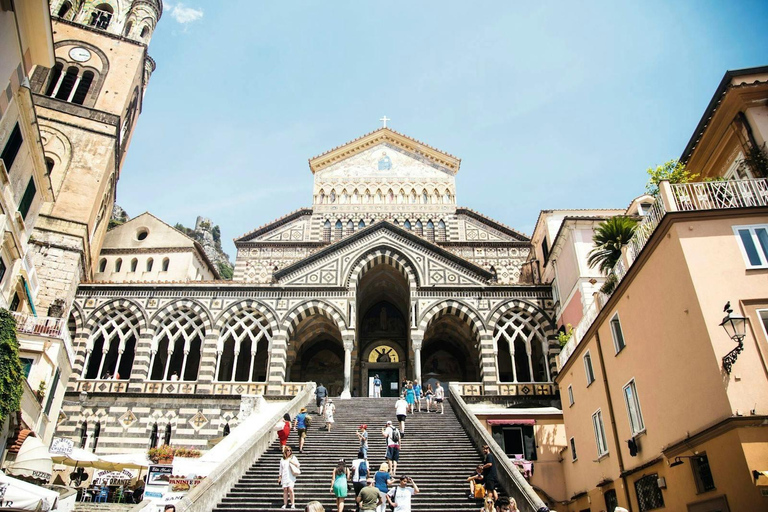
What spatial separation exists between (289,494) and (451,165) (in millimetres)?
29798

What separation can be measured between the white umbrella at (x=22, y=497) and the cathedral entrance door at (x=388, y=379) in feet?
62.1

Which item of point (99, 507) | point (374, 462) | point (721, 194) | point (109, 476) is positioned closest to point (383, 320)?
point (109, 476)

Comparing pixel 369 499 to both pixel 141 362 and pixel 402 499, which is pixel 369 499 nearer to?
pixel 402 499

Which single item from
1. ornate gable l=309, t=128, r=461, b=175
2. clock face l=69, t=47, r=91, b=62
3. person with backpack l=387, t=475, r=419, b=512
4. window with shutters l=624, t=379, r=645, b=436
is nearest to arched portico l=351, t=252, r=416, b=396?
ornate gable l=309, t=128, r=461, b=175

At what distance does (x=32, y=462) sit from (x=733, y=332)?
61.2 ft

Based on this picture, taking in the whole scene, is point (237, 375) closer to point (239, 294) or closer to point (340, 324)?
point (239, 294)

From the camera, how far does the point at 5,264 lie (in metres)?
19.1

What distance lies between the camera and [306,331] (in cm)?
2991

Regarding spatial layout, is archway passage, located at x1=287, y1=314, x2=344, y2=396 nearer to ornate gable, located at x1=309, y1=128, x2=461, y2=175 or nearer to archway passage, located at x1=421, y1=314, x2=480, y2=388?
archway passage, located at x1=421, y1=314, x2=480, y2=388

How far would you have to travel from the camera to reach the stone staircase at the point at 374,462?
41.5 ft

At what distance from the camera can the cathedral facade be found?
83.6 feet

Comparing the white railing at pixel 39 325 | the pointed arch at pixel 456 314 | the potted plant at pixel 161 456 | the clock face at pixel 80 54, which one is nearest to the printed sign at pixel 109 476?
the potted plant at pixel 161 456

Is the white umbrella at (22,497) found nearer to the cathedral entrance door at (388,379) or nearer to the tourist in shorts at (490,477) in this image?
the tourist in shorts at (490,477)

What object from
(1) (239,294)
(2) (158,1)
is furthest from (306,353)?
(2) (158,1)
